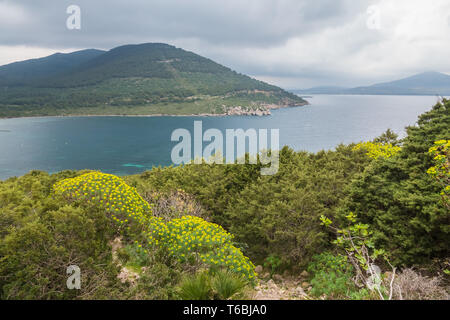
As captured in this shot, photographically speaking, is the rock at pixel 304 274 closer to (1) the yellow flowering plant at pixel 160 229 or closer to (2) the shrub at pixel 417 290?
(1) the yellow flowering plant at pixel 160 229

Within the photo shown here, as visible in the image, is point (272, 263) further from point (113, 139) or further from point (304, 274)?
point (113, 139)

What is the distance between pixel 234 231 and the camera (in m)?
13.2

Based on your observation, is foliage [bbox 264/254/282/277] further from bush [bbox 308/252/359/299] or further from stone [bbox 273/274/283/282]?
bush [bbox 308/252/359/299]

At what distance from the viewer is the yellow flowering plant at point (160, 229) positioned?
660 centimetres

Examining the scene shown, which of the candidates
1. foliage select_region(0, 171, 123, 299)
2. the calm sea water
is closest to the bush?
foliage select_region(0, 171, 123, 299)

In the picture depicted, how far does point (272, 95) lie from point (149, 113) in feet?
297

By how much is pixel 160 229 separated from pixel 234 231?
258 inches

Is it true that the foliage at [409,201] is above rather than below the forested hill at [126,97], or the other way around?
below

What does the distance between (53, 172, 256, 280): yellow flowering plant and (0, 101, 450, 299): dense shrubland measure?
35 millimetres

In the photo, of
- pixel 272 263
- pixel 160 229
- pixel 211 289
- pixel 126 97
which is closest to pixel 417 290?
pixel 211 289

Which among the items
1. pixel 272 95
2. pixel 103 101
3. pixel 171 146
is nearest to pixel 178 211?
pixel 171 146

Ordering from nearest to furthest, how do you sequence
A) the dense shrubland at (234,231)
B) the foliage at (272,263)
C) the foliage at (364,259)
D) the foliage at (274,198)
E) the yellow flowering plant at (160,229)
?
the dense shrubland at (234,231)
the foliage at (364,259)
the yellow flowering plant at (160,229)
the foliage at (274,198)
the foliage at (272,263)

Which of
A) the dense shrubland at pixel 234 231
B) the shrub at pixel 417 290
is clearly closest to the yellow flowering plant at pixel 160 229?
the dense shrubland at pixel 234 231

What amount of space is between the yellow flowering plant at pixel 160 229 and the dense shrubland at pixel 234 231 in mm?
35
